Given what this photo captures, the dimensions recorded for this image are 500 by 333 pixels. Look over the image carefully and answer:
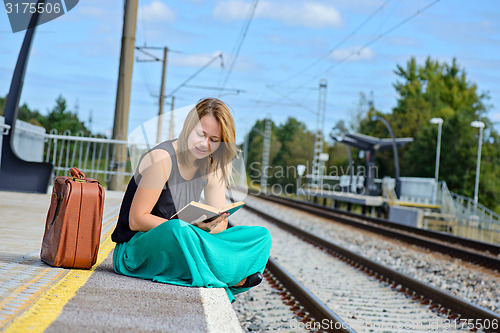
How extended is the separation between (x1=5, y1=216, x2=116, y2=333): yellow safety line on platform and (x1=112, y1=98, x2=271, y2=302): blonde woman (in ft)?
1.28

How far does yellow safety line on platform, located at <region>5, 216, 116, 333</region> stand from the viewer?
2471 millimetres

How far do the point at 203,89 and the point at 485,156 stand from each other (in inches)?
1283

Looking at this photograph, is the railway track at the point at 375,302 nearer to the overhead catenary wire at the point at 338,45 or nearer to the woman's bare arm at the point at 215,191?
the woman's bare arm at the point at 215,191

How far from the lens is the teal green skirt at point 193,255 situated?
357cm

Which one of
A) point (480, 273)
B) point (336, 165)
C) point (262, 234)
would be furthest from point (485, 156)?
point (262, 234)

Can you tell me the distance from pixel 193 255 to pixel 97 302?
0.73 metres

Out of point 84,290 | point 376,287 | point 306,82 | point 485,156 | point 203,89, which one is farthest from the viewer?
point 485,156

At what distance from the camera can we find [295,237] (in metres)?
14.1

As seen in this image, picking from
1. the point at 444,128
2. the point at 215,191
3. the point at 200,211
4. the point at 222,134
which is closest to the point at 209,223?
the point at 200,211

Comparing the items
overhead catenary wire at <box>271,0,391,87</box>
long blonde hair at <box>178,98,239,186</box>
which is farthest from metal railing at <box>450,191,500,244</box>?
long blonde hair at <box>178,98,239,186</box>

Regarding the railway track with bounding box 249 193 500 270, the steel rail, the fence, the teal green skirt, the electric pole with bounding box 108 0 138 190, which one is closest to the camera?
the teal green skirt

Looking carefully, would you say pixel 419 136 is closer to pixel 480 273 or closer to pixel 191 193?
pixel 480 273

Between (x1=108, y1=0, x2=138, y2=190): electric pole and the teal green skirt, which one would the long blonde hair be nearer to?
the teal green skirt

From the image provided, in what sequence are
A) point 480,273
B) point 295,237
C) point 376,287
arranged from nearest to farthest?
1. point 376,287
2. point 480,273
3. point 295,237
